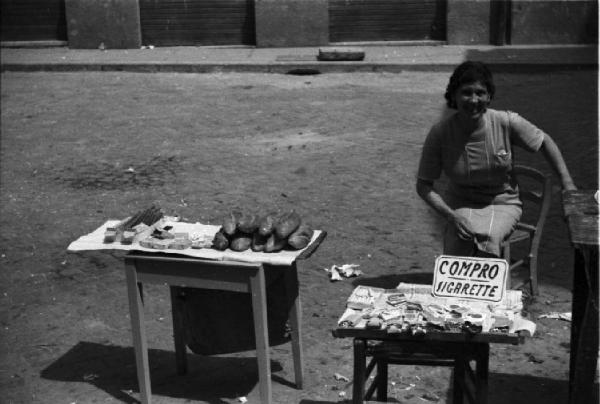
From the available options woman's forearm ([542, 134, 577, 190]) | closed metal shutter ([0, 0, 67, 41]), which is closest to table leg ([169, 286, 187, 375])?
woman's forearm ([542, 134, 577, 190])

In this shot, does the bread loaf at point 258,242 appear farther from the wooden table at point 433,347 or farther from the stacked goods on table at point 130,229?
the wooden table at point 433,347

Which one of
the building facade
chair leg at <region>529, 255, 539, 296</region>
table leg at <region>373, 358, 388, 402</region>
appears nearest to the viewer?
table leg at <region>373, 358, 388, 402</region>

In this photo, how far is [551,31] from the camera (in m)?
16.0

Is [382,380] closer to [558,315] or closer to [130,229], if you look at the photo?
[130,229]

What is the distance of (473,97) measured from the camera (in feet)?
17.3

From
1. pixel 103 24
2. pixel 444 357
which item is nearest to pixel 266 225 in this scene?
pixel 444 357

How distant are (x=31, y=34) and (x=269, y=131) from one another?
759 cm

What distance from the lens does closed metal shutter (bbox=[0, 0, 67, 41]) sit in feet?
54.7

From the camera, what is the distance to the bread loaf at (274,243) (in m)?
4.79

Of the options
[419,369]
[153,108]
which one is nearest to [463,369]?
[419,369]

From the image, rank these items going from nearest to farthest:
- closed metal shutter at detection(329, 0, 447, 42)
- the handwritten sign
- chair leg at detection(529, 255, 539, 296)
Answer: the handwritten sign, chair leg at detection(529, 255, 539, 296), closed metal shutter at detection(329, 0, 447, 42)

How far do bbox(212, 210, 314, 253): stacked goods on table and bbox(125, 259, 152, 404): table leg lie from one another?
1.45 feet

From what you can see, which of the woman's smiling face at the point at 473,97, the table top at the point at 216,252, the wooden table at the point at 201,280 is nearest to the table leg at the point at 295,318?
the wooden table at the point at 201,280

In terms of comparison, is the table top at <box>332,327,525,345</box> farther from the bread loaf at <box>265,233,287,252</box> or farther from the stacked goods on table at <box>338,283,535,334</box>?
the bread loaf at <box>265,233,287,252</box>
